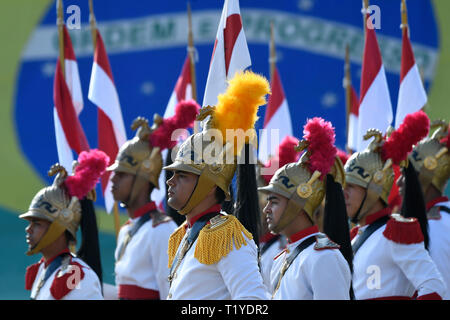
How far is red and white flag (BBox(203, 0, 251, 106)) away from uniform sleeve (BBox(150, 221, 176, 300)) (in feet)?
5.60

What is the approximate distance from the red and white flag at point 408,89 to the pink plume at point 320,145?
94.1 inches

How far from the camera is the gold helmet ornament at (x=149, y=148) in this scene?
6.44m

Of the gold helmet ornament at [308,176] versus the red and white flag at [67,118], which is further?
the red and white flag at [67,118]

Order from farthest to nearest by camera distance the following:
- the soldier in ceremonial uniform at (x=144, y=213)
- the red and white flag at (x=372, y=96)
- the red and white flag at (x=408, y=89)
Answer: the red and white flag at (x=408, y=89) → the red and white flag at (x=372, y=96) → the soldier in ceremonial uniform at (x=144, y=213)

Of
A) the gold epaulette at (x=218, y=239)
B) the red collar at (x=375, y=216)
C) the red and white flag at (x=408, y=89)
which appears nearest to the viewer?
the gold epaulette at (x=218, y=239)

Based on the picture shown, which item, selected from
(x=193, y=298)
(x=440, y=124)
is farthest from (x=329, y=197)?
(x=440, y=124)

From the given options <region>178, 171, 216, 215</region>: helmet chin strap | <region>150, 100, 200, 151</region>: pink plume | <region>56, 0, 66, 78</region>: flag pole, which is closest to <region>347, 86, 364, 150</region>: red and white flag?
<region>150, 100, 200, 151</region>: pink plume

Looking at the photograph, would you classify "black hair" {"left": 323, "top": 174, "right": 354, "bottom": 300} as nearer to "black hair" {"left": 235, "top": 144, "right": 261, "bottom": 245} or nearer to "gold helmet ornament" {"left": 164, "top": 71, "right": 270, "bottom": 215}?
"black hair" {"left": 235, "top": 144, "right": 261, "bottom": 245}

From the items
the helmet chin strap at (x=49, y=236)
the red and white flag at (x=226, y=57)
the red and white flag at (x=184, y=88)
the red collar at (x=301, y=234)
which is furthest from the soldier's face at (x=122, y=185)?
the red collar at (x=301, y=234)

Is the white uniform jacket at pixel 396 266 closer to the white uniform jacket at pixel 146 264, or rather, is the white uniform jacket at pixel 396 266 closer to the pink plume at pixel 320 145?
the pink plume at pixel 320 145

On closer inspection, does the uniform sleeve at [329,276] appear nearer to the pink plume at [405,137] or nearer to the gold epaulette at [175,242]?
the gold epaulette at [175,242]

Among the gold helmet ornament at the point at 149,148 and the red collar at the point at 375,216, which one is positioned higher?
the gold helmet ornament at the point at 149,148

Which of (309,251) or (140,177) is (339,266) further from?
(140,177)

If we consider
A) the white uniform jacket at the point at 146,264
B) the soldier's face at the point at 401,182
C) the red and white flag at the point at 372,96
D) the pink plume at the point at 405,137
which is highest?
the red and white flag at the point at 372,96
